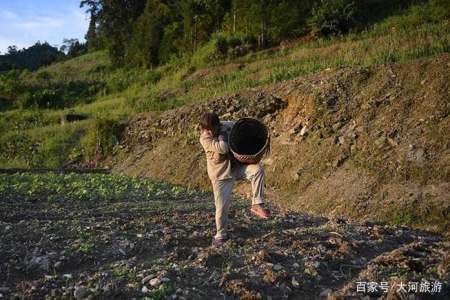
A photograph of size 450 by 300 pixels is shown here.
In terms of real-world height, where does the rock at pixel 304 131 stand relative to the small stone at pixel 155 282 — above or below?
above

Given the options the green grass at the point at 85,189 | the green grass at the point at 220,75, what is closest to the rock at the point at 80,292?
the green grass at the point at 85,189

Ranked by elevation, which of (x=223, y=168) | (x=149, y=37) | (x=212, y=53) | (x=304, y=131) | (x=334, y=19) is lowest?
(x=223, y=168)

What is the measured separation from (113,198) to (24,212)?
2727 millimetres

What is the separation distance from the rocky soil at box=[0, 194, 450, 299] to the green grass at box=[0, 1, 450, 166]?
373 inches

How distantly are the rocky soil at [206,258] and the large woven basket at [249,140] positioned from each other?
117 centimetres

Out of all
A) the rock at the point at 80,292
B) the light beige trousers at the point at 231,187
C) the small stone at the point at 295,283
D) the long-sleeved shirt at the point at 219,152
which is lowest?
the small stone at the point at 295,283

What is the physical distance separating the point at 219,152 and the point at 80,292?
2.45 meters

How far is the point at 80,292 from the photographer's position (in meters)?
6.02

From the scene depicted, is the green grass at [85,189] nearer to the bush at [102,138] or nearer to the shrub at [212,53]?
the bush at [102,138]

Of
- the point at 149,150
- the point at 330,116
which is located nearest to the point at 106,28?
the point at 149,150

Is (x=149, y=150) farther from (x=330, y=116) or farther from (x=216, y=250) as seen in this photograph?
(x=216, y=250)

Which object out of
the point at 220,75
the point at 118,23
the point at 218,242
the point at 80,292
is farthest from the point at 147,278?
the point at 118,23

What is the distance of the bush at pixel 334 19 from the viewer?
26359 millimetres

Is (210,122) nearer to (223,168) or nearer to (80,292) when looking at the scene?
(223,168)
